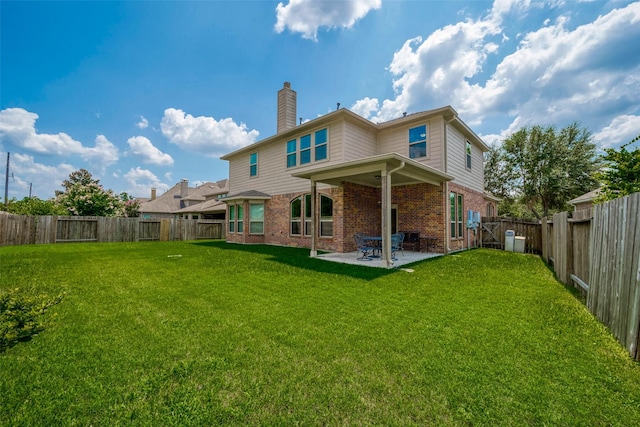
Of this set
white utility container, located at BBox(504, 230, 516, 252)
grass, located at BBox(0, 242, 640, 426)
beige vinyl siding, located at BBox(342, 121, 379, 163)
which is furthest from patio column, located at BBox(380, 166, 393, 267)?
white utility container, located at BBox(504, 230, 516, 252)

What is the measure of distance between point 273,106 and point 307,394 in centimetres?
1570

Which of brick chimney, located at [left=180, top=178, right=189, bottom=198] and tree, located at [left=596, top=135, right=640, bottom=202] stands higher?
brick chimney, located at [left=180, top=178, right=189, bottom=198]

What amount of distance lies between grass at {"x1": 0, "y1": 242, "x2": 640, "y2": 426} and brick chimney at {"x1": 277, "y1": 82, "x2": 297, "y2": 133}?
1162 centimetres

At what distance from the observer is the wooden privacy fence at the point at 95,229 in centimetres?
1415

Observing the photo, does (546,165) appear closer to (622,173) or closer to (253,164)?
(622,173)

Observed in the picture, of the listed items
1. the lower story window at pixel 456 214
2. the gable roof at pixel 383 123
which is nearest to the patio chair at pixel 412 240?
the lower story window at pixel 456 214

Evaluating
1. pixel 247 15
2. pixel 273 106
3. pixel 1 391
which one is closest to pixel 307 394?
pixel 1 391

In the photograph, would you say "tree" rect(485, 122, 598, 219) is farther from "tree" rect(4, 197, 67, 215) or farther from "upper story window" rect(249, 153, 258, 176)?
"tree" rect(4, 197, 67, 215)

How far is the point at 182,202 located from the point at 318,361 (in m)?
36.4

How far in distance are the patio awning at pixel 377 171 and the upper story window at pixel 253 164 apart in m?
6.64

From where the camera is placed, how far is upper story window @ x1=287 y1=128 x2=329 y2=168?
11945mm

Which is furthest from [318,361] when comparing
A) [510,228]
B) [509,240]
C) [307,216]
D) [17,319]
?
[510,228]

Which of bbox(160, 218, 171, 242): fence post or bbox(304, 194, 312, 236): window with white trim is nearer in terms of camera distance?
bbox(304, 194, 312, 236): window with white trim

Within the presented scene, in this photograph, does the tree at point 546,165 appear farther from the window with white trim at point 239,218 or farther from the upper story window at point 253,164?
the window with white trim at point 239,218
